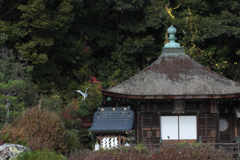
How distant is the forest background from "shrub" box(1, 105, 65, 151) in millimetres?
6657

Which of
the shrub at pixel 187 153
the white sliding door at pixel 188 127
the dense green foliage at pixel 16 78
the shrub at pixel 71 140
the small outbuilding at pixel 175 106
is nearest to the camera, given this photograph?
the shrub at pixel 187 153

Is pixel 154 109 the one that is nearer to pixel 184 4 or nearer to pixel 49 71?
pixel 49 71

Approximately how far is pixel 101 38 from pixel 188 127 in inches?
557

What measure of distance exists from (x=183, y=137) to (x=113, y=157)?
22.4 ft

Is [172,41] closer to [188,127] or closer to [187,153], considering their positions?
[188,127]

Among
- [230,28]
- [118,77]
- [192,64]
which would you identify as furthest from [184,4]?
[192,64]

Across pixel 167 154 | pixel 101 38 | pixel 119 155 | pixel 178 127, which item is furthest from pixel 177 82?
pixel 101 38

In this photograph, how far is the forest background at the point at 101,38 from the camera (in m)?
22.6

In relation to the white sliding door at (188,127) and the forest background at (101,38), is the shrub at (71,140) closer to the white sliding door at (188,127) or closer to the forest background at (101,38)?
the forest background at (101,38)

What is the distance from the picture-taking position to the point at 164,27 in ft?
91.9

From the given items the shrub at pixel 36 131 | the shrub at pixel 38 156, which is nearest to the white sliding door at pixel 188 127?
the shrub at pixel 36 131

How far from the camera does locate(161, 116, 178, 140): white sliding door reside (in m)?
17.0

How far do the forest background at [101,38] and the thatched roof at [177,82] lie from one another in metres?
4.94

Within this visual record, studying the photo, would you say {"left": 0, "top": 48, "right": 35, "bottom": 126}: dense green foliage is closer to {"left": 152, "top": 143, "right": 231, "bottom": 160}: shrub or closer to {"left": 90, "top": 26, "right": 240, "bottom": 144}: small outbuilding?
{"left": 90, "top": 26, "right": 240, "bottom": 144}: small outbuilding
